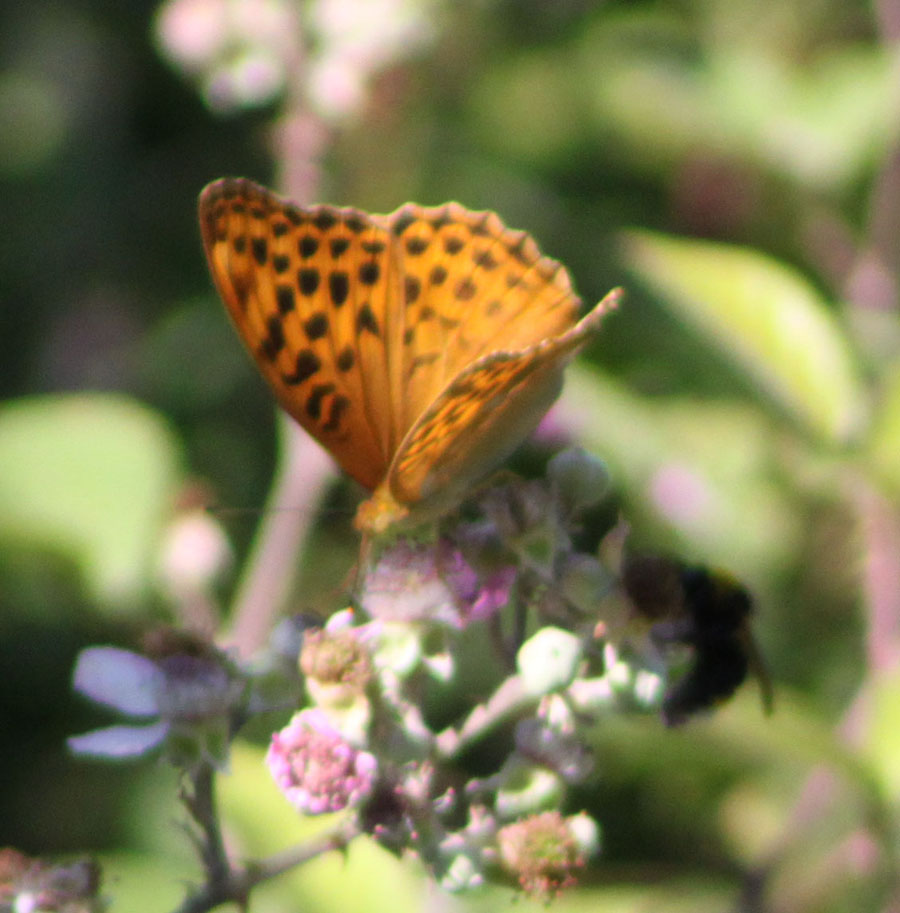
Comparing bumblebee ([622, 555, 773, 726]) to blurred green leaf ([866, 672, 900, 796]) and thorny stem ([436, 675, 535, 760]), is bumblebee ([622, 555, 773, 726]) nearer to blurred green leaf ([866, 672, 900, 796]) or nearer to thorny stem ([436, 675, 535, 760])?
thorny stem ([436, 675, 535, 760])

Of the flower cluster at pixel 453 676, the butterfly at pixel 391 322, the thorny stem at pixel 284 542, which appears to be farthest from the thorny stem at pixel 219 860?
the thorny stem at pixel 284 542

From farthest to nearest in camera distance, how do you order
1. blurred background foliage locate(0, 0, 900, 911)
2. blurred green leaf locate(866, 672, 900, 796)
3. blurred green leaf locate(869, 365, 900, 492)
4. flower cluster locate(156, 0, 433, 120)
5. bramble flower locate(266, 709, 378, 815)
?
flower cluster locate(156, 0, 433, 120) → blurred background foliage locate(0, 0, 900, 911) → blurred green leaf locate(869, 365, 900, 492) → blurred green leaf locate(866, 672, 900, 796) → bramble flower locate(266, 709, 378, 815)

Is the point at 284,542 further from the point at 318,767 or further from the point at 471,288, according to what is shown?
the point at 318,767

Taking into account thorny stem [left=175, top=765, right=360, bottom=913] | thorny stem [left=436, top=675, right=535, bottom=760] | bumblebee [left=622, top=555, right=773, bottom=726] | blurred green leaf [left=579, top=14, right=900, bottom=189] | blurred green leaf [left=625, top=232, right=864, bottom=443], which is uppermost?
blurred green leaf [left=579, top=14, right=900, bottom=189]

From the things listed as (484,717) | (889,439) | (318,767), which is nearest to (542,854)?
(484,717)

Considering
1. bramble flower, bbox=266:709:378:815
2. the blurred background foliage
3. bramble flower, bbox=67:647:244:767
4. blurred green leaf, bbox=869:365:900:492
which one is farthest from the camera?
the blurred background foliage

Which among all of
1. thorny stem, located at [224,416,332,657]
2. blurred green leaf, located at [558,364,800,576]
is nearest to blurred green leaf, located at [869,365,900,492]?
blurred green leaf, located at [558,364,800,576]
